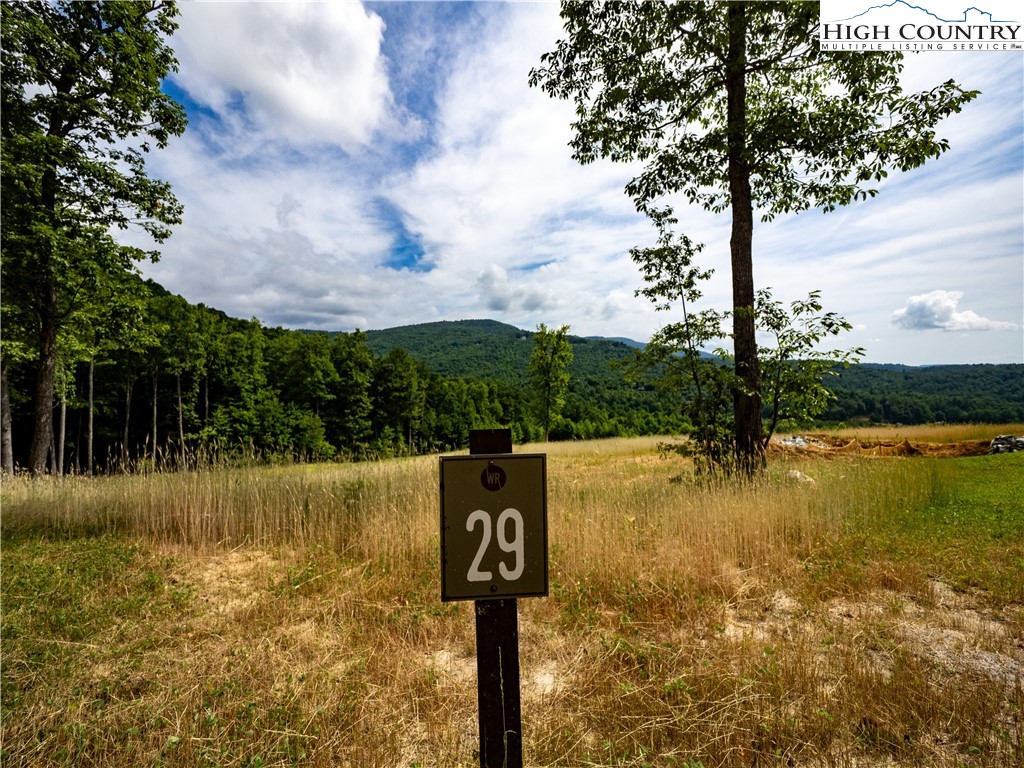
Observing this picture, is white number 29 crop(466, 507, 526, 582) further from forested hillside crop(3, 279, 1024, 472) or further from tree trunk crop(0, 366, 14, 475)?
tree trunk crop(0, 366, 14, 475)

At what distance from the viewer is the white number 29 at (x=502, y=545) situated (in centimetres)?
163

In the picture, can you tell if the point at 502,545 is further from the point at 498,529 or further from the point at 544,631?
the point at 544,631

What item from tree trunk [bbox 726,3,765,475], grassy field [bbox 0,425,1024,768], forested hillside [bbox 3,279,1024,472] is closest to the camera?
grassy field [bbox 0,425,1024,768]

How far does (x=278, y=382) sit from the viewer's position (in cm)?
3309

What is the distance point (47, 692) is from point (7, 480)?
9.51 meters

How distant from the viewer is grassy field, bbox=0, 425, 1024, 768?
2209 millimetres

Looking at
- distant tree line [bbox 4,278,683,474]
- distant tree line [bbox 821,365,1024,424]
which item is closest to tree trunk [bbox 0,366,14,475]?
distant tree line [bbox 4,278,683,474]

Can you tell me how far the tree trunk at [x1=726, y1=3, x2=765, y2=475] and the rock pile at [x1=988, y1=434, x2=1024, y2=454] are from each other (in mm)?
9073

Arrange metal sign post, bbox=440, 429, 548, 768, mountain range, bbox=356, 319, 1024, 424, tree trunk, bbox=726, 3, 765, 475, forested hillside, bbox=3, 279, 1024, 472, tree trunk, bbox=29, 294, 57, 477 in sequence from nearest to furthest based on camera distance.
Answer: metal sign post, bbox=440, 429, 548, 768, tree trunk, bbox=726, 3, 765, 475, tree trunk, bbox=29, 294, 57, 477, mountain range, bbox=356, 319, 1024, 424, forested hillside, bbox=3, 279, 1024, 472

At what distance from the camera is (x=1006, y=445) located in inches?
435

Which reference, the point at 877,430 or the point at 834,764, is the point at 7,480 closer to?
the point at 834,764

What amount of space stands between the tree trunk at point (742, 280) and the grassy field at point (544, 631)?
3.02 feet

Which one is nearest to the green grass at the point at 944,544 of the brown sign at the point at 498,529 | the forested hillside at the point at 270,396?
the brown sign at the point at 498,529

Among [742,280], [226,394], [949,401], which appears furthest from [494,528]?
[949,401]
